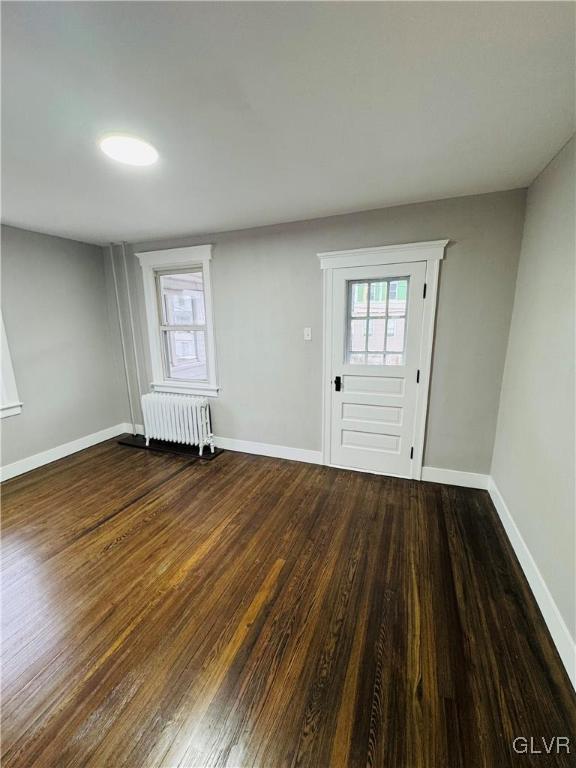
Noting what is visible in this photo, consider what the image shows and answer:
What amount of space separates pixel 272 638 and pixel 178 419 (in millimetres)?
2572

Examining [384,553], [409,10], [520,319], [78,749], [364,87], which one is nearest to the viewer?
[409,10]

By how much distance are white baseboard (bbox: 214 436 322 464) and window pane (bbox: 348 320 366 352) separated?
1164 millimetres

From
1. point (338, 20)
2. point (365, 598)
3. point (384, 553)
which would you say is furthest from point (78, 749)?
point (338, 20)

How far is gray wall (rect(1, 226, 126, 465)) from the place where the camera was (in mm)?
3091

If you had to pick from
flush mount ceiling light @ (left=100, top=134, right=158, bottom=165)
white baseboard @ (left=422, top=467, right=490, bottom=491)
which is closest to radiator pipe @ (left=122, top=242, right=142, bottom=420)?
flush mount ceiling light @ (left=100, top=134, right=158, bottom=165)

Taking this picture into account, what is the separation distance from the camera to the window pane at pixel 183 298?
3615mm

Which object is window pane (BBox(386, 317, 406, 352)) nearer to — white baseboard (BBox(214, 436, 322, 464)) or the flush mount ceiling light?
white baseboard (BBox(214, 436, 322, 464))

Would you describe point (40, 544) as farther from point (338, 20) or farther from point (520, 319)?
point (520, 319)

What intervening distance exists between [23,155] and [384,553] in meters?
3.22

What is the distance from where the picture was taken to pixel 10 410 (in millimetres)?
3068

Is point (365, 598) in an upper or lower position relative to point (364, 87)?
lower

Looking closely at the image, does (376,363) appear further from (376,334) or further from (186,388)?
(186,388)

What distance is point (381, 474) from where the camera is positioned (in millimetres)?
3053

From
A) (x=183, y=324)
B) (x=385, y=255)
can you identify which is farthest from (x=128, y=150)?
(x=183, y=324)
